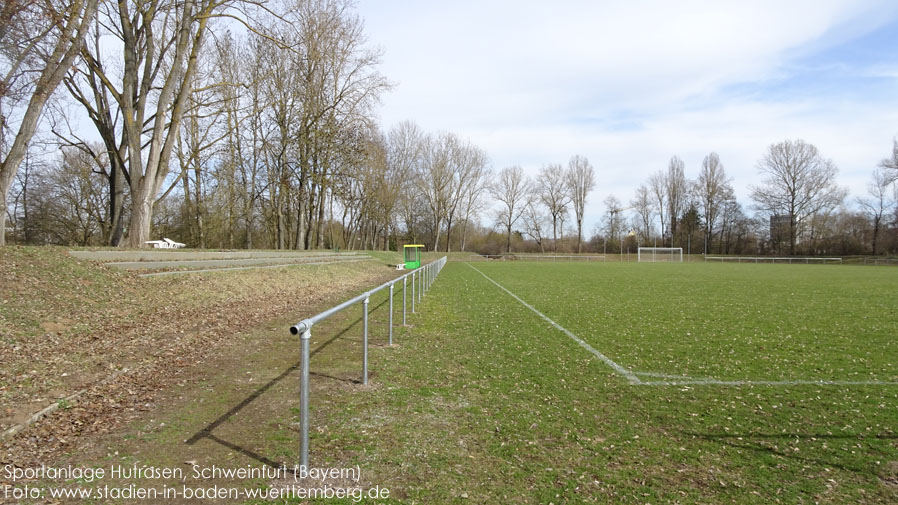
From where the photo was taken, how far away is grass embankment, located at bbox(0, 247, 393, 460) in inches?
181

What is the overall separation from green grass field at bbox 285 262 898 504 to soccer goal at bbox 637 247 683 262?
6161cm

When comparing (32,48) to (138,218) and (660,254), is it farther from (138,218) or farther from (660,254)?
(660,254)

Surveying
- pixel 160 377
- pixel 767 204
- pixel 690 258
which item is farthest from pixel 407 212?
pixel 160 377

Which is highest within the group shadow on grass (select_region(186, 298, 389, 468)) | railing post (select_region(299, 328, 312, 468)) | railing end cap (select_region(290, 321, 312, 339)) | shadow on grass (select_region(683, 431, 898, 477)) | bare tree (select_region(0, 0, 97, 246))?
bare tree (select_region(0, 0, 97, 246))

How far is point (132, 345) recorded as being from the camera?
6.58 metres

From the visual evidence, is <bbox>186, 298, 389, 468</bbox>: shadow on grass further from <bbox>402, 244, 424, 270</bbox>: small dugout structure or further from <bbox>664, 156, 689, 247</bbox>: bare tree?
<bbox>664, 156, 689, 247</bbox>: bare tree

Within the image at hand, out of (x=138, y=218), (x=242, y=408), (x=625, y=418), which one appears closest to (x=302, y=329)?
(x=242, y=408)

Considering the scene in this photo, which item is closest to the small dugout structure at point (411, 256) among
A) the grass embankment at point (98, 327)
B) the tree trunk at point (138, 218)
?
the tree trunk at point (138, 218)

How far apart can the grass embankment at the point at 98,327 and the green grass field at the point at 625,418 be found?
237 cm

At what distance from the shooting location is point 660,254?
228 ft

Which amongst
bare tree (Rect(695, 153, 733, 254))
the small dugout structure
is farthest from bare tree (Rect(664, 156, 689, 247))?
the small dugout structure

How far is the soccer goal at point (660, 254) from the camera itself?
6634 centimetres

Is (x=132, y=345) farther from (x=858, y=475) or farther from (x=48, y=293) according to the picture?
(x=858, y=475)

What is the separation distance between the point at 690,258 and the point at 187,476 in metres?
73.9
